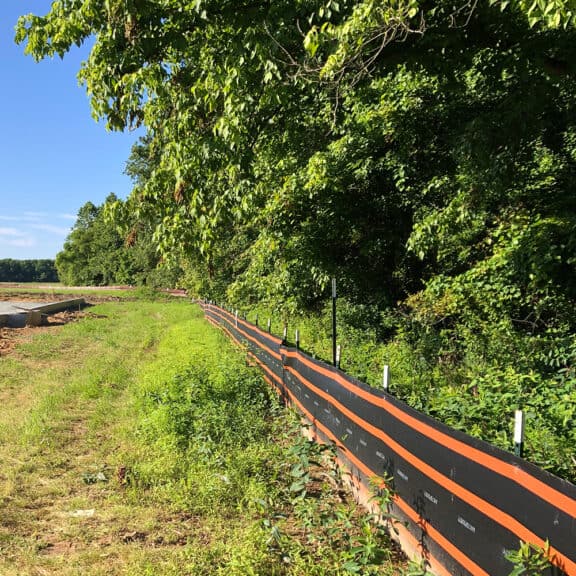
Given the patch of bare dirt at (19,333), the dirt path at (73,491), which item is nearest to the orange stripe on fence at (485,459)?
the dirt path at (73,491)

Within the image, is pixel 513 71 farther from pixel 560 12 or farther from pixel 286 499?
pixel 286 499

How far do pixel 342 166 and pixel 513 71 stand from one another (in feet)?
10.4


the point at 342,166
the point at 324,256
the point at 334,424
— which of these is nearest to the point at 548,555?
the point at 334,424

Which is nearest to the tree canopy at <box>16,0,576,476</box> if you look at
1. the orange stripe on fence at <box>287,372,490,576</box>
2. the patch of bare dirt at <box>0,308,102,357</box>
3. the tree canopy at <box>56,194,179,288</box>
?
the orange stripe on fence at <box>287,372,490,576</box>

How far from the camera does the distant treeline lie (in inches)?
5536

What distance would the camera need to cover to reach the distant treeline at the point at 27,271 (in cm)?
14062

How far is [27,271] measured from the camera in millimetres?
145125

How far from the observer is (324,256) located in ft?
33.6

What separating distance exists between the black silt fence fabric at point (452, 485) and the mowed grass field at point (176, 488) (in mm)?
383

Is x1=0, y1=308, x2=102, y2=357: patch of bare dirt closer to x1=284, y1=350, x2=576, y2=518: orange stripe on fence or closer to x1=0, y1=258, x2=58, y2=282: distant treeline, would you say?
x1=284, y1=350, x2=576, y2=518: orange stripe on fence

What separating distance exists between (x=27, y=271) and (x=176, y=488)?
527 feet

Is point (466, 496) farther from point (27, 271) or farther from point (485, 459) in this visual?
point (27, 271)

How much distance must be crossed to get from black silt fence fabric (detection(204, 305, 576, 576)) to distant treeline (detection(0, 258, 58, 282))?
15143 centimetres

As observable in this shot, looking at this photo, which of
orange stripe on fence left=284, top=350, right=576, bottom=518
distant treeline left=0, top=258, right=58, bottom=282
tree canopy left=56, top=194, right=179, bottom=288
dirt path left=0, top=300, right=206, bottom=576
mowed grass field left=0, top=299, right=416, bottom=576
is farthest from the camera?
distant treeline left=0, top=258, right=58, bottom=282
